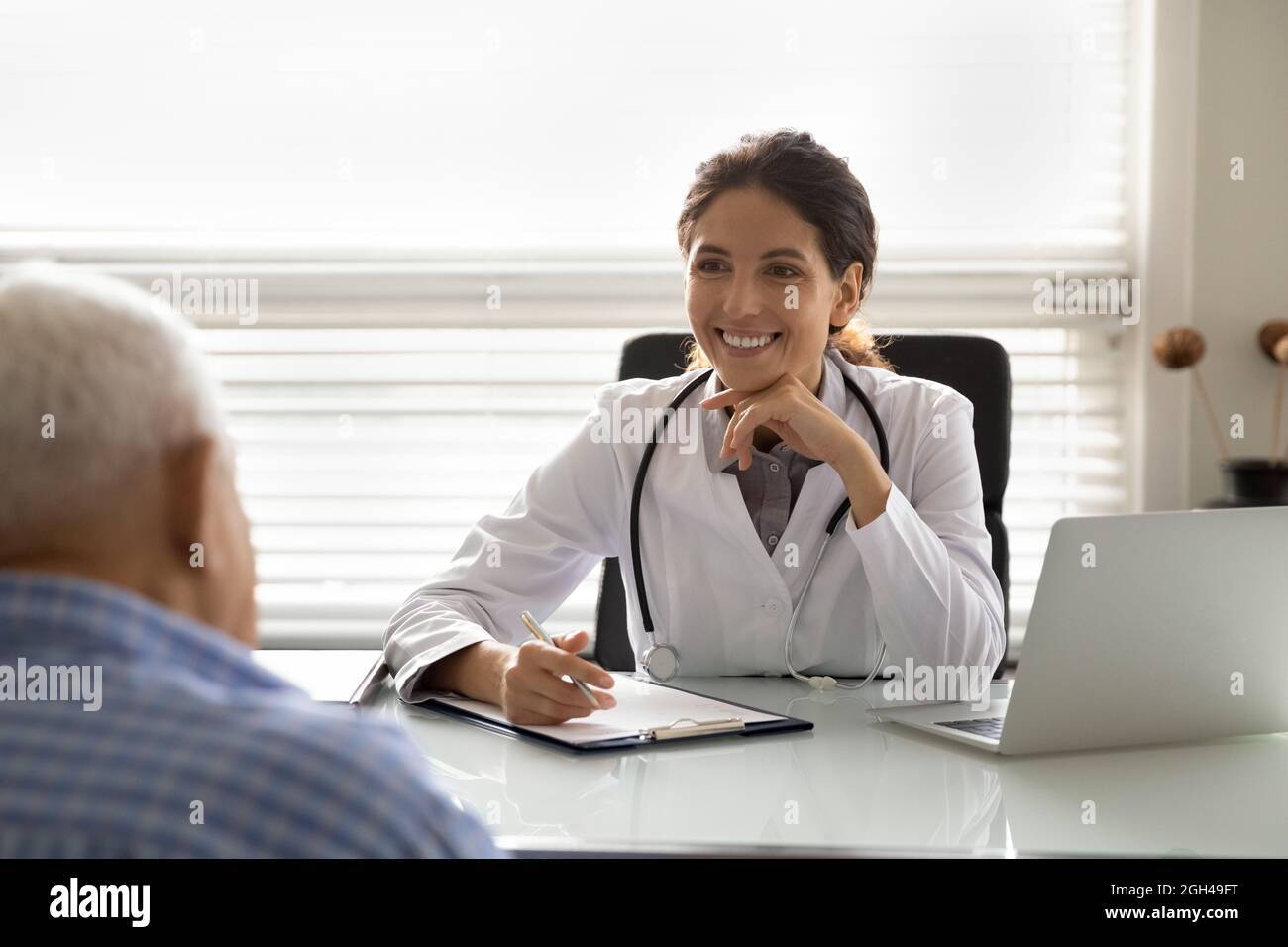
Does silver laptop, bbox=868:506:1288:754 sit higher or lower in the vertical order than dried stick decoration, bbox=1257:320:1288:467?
lower

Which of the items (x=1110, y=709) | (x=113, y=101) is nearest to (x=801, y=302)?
(x=1110, y=709)

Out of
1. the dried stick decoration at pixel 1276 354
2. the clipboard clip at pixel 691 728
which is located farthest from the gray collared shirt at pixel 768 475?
the dried stick decoration at pixel 1276 354

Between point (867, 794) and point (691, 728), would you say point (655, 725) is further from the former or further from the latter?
point (867, 794)

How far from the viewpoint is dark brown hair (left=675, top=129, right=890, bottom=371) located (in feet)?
5.81

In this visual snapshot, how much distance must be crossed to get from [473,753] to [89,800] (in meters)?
0.65

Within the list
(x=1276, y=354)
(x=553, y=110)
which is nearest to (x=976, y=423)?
(x=1276, y=354)

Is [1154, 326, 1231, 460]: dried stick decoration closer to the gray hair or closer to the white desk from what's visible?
the white desk

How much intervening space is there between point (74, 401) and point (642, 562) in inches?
46.9

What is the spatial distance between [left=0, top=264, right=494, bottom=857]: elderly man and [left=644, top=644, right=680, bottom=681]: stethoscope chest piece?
2.87 feet

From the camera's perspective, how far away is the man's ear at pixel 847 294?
1880 millimetres

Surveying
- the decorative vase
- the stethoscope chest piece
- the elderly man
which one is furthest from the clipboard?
the decorative vase

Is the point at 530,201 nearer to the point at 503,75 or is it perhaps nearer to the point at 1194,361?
the point at 503,75

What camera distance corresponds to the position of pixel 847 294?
6.25 ft
